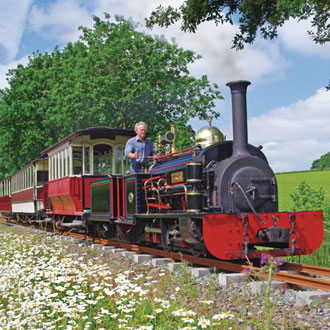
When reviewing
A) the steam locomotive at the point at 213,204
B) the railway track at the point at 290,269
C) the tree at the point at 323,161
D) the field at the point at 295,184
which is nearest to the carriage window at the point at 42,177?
the steam locomotive at the point at 213,204

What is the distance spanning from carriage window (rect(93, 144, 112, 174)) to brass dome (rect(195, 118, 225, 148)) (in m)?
4.76

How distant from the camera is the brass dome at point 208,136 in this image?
794 centimetres

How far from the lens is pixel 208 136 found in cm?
798

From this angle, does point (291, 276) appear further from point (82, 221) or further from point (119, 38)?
point (119, 38)

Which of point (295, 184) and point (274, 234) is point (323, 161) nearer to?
point (295, 184)

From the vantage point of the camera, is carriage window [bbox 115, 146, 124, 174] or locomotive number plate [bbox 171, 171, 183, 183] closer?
locomotive number plate [bbox 171, 171, 183, 183]

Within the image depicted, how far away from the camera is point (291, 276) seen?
568 centimetres

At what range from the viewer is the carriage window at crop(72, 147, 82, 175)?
40.9ft

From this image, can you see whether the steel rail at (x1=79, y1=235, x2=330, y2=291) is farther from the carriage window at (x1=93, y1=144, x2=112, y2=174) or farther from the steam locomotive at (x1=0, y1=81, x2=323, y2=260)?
the carriage window at (x1=93, y1=144, x2=112, y2=174)

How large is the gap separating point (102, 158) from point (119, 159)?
0.75 meters

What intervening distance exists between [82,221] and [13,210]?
574 inches

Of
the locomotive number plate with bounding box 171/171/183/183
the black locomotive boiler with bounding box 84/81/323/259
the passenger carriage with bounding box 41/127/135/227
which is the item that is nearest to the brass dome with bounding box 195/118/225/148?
the black locomotive boiler with bounding box 84/81/323/259

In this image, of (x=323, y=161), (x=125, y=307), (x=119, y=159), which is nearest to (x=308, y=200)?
(x=119, y=159)

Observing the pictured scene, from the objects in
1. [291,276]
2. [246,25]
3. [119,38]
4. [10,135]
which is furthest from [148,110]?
[291,276]
